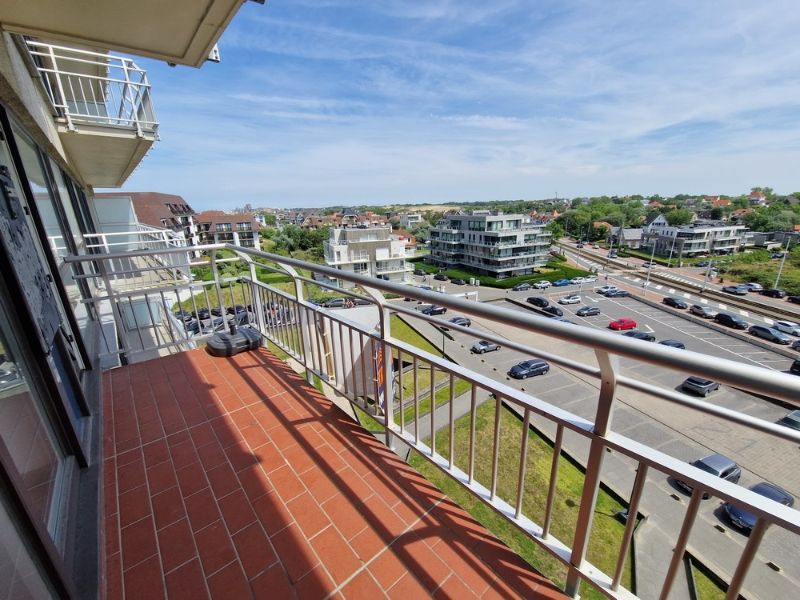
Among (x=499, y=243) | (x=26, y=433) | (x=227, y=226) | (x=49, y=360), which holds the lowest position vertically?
(x=499, y=243)

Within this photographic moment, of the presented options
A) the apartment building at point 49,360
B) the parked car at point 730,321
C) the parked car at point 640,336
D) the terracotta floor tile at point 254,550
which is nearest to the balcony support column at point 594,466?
the parked car at point 640,336

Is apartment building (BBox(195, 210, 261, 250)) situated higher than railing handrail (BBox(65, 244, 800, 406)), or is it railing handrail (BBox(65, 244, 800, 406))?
railing handrail (BBox(65, 244, 800, 406))

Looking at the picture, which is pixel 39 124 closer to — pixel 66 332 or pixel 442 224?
pixel 66 332

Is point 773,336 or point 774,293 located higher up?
point 773,336

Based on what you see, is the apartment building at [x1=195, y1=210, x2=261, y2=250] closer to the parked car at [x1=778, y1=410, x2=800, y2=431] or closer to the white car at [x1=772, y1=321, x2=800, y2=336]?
the parked car at [x1=778, y1=410, x2=800, y2=431]

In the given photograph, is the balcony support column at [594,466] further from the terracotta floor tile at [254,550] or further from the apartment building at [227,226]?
the apartment building at [227,226]

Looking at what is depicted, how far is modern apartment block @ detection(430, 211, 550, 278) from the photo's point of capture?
36969 mm

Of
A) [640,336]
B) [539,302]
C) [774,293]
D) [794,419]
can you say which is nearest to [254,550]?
[794,419]

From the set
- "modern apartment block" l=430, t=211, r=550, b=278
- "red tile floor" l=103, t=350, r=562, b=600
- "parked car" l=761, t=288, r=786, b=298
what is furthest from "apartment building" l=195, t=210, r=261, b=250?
"parked car" l=761, t=288, r=786, b=298

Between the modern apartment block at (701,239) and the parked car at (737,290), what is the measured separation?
45.4ft

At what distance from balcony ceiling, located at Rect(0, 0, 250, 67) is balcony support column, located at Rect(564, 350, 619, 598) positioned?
2.76 m

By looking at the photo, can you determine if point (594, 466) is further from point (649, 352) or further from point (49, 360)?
point (49, 360)

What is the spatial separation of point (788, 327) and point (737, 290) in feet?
33.7

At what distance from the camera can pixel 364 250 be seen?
32594mm
